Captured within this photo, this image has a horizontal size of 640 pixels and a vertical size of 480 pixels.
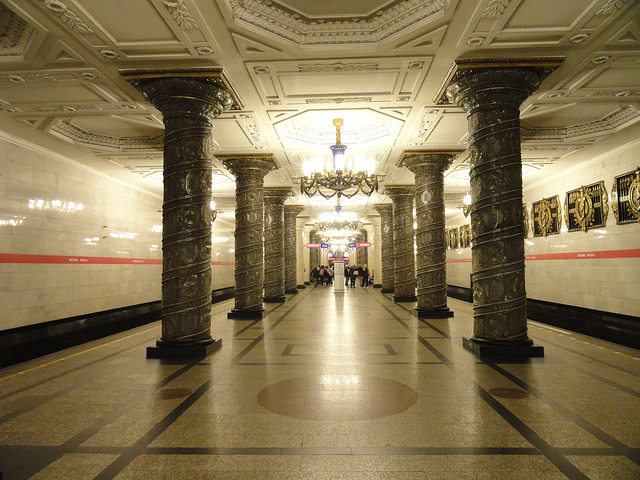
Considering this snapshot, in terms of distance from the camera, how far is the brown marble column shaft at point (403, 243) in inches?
527

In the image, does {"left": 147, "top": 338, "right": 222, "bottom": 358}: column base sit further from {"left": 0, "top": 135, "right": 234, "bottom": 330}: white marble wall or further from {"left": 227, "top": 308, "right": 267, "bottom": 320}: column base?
{"left": 227, "top": 308, "right": 267, "bottom": 320}: column base

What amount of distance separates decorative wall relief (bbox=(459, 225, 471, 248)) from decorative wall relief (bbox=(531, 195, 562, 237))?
6042mm

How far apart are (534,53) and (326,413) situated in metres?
5.18

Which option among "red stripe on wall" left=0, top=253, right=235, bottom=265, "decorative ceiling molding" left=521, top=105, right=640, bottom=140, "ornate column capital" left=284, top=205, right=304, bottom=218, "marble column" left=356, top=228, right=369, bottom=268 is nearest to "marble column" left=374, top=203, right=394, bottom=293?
"ornate column capital" left=284, top=205, right=304, bottom=218

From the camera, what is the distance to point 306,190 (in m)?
9.23

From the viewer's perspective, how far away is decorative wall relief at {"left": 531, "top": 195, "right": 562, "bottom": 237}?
11047 millimetres

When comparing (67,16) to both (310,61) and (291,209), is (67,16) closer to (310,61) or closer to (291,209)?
(310,61)

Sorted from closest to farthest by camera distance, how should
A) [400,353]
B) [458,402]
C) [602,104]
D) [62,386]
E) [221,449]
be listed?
1. [221,449]
2. [458,402]
3. [62,386]
4. [400,353]
5. [602,104]

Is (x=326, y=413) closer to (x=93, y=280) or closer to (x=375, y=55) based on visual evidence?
(x=375, y=55)

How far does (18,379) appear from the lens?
16.3 ft

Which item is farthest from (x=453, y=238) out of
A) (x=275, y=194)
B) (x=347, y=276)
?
(x=275, y=194)

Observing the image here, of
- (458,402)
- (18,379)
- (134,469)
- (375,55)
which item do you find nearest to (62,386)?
(18,379)

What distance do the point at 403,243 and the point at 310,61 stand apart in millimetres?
9022

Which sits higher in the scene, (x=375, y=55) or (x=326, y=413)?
(x=375, y=55)
